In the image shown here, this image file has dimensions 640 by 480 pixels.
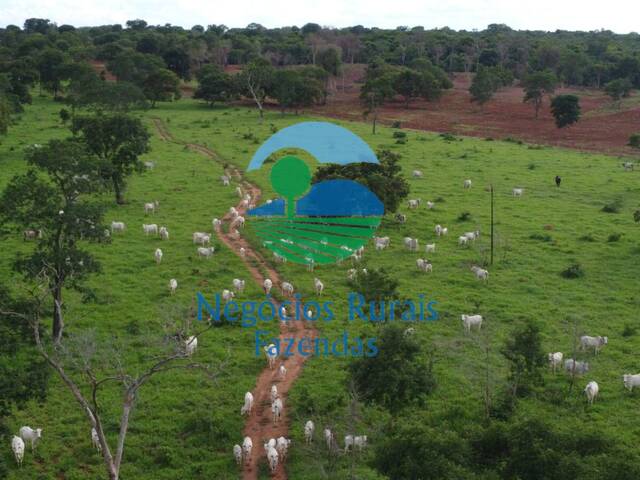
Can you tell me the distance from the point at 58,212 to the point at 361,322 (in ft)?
36.1

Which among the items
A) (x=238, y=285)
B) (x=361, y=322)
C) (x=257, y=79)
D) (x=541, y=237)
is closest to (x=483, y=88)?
(x=257, y=79)

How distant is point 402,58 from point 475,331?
94.3 meters

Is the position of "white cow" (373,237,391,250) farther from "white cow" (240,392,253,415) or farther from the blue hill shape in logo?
"white cow" (240,392,253,415)

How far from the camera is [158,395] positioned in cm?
1919

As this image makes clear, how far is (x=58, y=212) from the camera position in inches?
818

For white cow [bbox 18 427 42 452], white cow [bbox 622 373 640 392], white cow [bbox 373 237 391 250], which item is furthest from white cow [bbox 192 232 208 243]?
white cow [bbox 622 373 640 392]

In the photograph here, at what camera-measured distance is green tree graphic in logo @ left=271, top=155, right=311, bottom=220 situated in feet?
131

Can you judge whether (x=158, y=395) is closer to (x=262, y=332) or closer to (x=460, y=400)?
(x=262, y=332)

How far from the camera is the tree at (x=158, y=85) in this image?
77938 millimetres

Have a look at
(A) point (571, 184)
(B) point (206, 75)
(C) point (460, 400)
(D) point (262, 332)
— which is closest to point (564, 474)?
(C) point (460, 400)

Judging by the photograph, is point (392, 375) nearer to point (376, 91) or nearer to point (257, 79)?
point (376, 91)

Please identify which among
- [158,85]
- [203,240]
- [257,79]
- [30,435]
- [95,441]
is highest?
[257,79]

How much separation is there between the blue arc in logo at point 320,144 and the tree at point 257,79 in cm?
1346

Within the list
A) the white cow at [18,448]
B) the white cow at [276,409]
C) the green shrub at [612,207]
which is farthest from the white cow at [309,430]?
the green shrub at [612,207]
